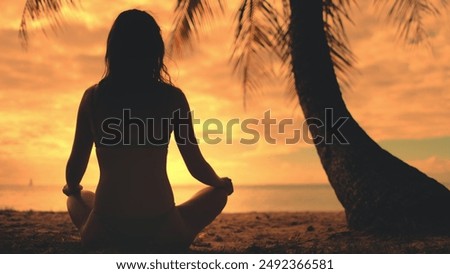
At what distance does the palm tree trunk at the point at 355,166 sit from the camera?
4.37 meters

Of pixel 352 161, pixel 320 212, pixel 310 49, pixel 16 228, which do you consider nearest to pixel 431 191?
pixel 352 161

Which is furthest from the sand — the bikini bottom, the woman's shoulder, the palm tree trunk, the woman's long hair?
the woman's long hair

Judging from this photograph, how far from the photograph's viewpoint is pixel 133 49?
9.43ft

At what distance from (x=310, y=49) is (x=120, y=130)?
233 cm

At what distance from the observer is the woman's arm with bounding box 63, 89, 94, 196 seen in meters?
2.93

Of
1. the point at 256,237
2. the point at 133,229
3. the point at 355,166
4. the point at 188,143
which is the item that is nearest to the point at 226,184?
the point at 188,143

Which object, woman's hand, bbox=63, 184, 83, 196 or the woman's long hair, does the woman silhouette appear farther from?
woman's hand, bbox=63, 184, 83, 196

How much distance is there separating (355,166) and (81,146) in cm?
244

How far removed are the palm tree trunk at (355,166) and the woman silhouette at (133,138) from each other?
1.96 metres

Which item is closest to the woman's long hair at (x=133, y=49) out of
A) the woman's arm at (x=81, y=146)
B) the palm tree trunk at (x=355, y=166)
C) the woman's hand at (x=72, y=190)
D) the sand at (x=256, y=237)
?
the woman's arm at (x=81, y=146)

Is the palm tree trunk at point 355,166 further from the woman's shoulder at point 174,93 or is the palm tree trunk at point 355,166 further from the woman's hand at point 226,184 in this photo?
the woman's shoulder at point 174,93

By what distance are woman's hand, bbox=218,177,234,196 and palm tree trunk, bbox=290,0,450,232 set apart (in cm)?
172
